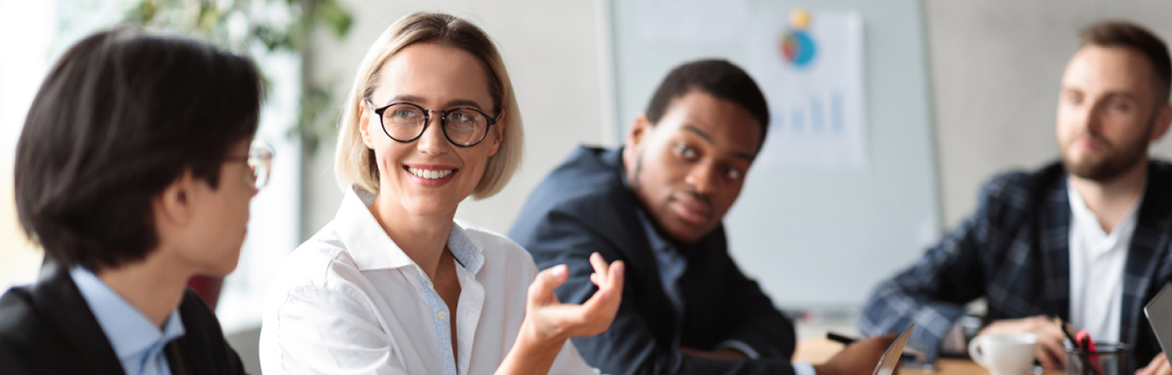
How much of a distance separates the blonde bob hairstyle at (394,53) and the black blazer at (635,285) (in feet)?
0.96

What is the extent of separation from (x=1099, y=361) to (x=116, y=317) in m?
1.44

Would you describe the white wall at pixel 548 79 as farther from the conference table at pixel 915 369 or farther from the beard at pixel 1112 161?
the beard at pixel 1112 161

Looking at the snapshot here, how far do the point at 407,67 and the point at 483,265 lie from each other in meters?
0.34

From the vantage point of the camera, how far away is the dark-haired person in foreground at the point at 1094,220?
6.59 ft

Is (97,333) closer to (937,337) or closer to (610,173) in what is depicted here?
(610,173)

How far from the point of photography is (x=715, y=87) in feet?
5.31

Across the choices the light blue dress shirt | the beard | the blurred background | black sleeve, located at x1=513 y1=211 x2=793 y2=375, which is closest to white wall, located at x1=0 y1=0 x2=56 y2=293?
the blurred background

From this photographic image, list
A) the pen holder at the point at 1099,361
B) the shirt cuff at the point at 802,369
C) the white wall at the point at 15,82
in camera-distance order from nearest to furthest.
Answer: the pen holder at the point at 1099,361 < the shirt cuff at the point at 802,369 < the white wall at the point at 15,82

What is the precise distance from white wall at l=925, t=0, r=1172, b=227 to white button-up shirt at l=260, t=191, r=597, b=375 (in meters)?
2.52

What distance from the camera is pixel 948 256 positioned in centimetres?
228

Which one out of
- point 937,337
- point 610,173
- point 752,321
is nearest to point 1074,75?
point 937,337

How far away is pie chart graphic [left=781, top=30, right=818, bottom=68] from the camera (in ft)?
10.4

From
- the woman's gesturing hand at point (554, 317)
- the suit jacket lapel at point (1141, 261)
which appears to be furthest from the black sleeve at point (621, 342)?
the suit jacket lapel at point (1141, 261)

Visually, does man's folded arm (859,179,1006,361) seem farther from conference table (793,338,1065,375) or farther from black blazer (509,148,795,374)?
black blazer (509,148,795,374)
